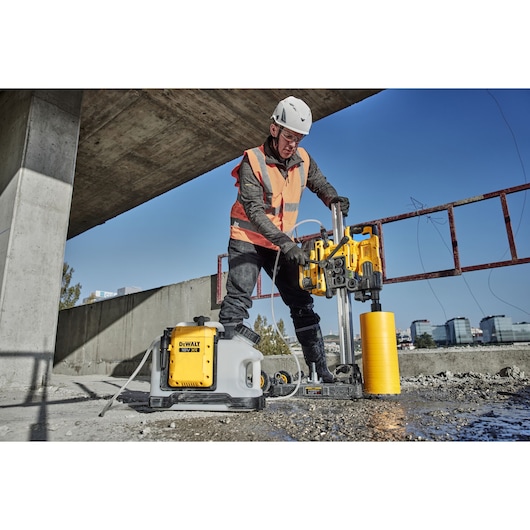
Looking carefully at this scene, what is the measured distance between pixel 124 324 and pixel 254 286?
578 centimetres

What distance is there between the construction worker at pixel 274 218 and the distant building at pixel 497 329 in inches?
79.9

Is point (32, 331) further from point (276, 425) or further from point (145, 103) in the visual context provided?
point (145, 103)

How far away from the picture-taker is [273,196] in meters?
2.54

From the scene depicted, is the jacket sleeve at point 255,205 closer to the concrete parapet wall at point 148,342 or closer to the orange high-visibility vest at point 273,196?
the orange high-visibility vest at point 273,196

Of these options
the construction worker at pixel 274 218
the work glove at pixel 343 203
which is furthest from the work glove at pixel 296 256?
the work glove at pixel 343 203

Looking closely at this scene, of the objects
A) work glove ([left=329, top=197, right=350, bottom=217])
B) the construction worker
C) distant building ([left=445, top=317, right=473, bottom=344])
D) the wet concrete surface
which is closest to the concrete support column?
the wet concrete surface

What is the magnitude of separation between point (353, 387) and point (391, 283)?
6.19 feet

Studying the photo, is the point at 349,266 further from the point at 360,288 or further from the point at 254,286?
the point at 254,286

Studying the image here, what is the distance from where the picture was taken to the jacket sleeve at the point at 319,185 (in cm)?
267

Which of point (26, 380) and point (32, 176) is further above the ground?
Result: point (32, 176)

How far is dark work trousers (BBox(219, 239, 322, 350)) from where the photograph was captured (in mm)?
2271
